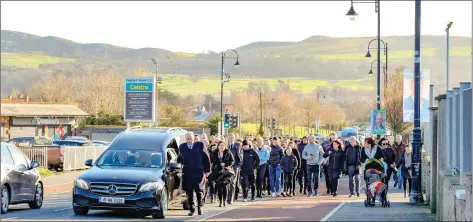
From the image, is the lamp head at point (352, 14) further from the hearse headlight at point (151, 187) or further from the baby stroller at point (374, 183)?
the hearse headlight at point (151, 187)

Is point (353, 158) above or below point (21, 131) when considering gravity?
below

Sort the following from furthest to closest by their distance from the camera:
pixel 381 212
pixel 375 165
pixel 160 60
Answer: pixel 160 60
pixel 375 165
pixel 381 212

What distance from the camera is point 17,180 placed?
21.4m

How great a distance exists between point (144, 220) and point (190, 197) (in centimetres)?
195

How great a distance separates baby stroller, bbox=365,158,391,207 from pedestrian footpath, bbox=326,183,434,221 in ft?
0.71

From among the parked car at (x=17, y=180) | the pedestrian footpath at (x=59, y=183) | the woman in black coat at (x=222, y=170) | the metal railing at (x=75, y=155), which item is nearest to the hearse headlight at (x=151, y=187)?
the parked car at (x=17, y=180)

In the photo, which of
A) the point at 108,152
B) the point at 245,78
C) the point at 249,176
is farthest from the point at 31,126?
the point at 245,78

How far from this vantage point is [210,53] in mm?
196375

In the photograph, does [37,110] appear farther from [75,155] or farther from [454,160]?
[454,160]

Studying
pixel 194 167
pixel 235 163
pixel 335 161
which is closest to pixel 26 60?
pixel 335 161

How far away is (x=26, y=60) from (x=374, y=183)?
13285 centimetres

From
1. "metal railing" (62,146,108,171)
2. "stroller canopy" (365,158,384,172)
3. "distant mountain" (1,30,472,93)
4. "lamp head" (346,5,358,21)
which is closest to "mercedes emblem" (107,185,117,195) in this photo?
"stroller canopy" (365,158,384,172)

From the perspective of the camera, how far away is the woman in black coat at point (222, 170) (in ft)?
80.8

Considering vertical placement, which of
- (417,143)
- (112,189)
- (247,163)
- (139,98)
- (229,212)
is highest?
(139,98)
